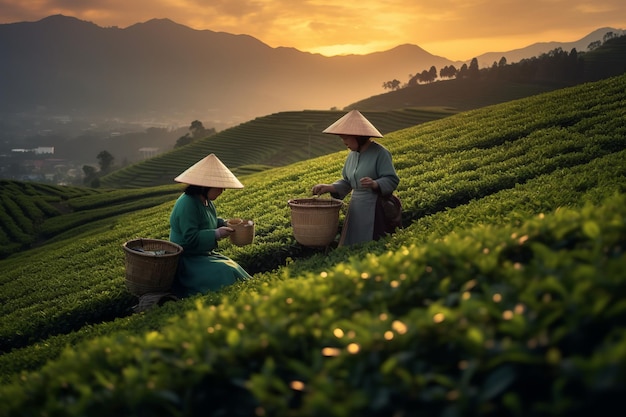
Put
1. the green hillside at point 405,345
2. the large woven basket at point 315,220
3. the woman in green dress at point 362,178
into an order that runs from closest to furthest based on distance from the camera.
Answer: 1. the green hillside at point 405,345
2. the large woven basket at point 315,220
3. the woman in green dress at point 362,178

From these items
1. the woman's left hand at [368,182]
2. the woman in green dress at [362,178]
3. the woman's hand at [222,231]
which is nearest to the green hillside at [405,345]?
the woman's left hand at [368,182]

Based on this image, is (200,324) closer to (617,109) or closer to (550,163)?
(550,163)

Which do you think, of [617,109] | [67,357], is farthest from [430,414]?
[617,109]

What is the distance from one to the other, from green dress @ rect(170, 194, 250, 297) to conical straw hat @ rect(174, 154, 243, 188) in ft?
0.89

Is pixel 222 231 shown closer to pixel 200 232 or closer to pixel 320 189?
pixel 200 232

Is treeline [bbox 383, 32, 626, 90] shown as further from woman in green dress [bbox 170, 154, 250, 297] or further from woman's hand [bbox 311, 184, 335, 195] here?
woman in green dress [bbox 170, 154, 250, 297]

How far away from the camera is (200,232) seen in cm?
630

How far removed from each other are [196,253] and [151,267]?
2.37 feet

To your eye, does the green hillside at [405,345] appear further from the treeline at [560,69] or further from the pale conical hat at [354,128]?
the treeline at [560,69]

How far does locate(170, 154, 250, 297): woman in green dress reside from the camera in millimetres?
6250

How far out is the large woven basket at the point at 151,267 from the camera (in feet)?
19.2

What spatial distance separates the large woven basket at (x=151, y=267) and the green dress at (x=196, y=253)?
199 mm

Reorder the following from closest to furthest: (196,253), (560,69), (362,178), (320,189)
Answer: (362,178)
(196,253)
(320,189)
(560,69)

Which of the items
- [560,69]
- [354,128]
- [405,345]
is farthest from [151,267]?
[560,69]
